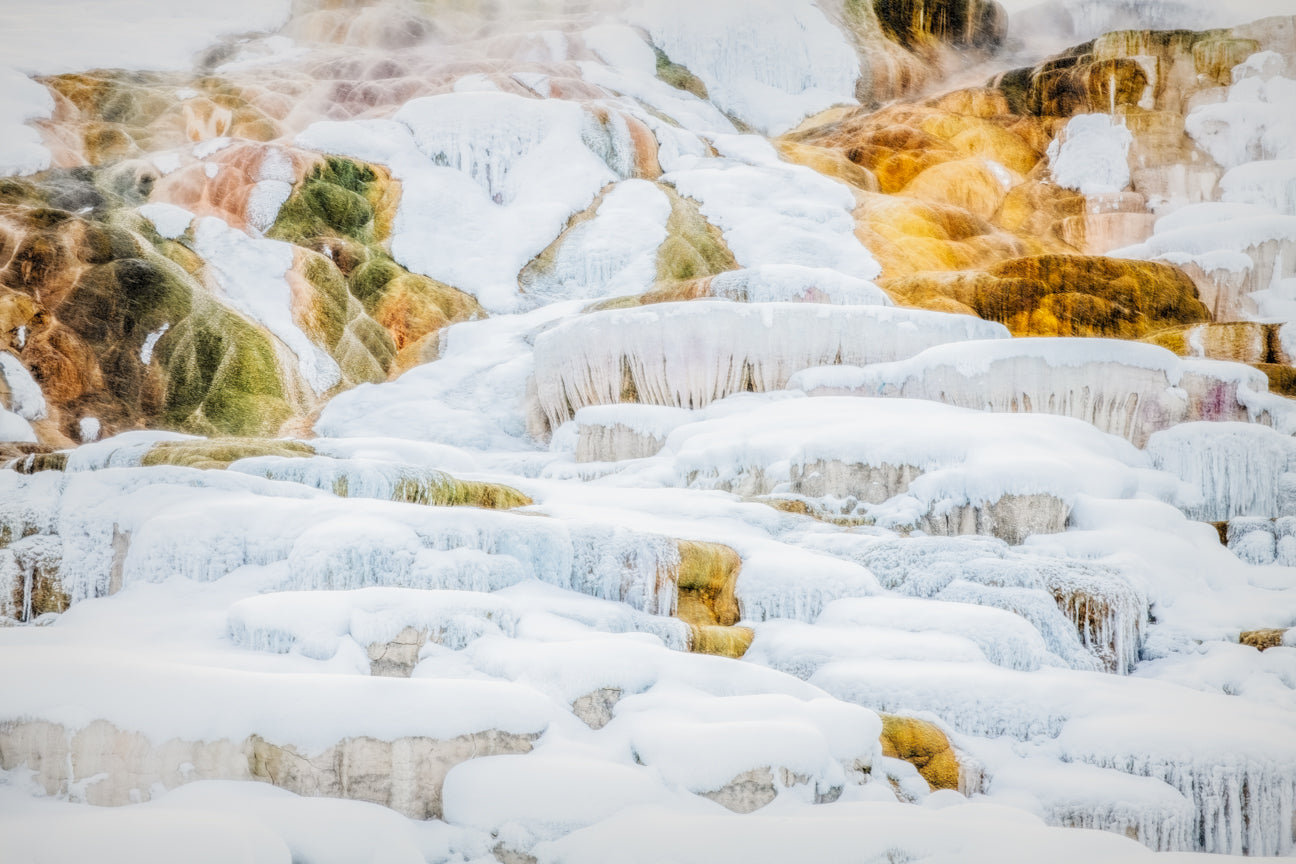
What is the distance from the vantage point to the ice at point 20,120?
13.4 metres

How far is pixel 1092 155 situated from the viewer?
702 inches

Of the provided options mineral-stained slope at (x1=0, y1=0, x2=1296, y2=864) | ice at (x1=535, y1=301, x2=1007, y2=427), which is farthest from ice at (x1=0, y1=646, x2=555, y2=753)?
ice at (x1=535, y1=301, x2=1007, y2=427)

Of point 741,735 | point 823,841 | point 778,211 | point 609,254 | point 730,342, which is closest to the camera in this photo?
point 823,841

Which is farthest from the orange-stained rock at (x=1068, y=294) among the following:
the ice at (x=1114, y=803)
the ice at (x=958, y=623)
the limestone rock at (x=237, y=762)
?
the limestone rock at (x=237, y=762)

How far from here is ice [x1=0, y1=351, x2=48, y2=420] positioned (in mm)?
10523

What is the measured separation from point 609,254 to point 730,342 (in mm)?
5269

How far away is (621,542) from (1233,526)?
4.09 meters

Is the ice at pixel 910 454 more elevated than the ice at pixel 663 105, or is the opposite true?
the ice at pixel 663 105

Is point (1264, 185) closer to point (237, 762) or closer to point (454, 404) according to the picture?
point (454, 404)

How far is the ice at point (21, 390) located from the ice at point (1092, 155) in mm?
15388

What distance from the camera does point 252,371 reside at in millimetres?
11883

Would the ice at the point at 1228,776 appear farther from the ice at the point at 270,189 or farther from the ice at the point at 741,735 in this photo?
the ice at the point at 270,189

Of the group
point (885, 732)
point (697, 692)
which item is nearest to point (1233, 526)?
point (885, 732)

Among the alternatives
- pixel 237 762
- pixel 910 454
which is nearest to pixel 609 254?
pixel 910 454
